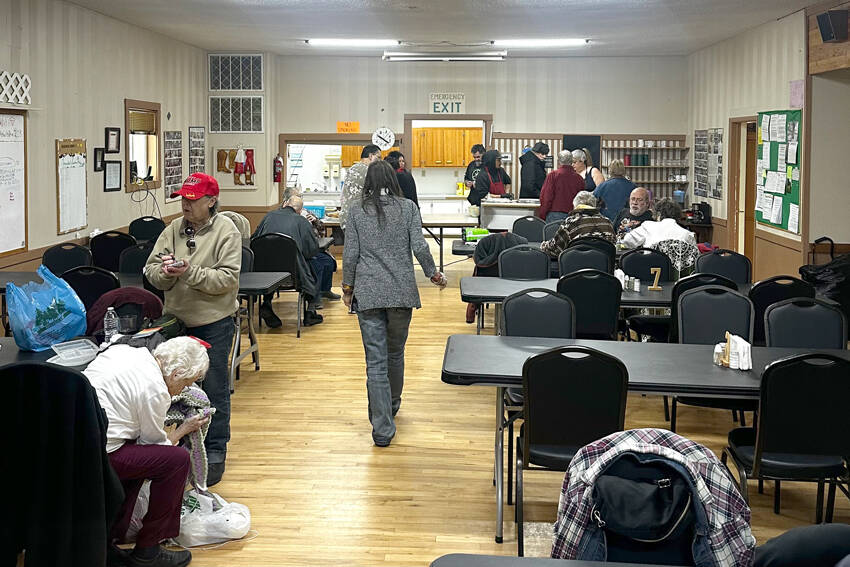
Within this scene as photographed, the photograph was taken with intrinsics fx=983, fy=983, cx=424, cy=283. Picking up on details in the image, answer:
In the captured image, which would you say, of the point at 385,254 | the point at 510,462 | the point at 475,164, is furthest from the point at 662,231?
the point at 475,164

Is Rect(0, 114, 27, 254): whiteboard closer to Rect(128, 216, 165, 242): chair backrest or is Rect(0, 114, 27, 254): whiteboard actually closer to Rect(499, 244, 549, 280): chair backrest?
Rect(128, 216, 165, 242): chair backrest

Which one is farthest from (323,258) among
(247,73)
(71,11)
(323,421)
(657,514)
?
(657,514)

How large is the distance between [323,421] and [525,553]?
91.4 inches

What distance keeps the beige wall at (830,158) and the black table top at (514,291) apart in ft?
12.0

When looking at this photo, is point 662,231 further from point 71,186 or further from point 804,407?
point 71,186

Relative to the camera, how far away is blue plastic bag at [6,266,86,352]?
462cm

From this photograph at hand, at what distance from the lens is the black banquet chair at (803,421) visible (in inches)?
160

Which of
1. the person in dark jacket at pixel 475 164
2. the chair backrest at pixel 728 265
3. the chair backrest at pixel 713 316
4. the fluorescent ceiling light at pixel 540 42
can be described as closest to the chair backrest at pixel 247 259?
the chair backrest at pixel 728 265

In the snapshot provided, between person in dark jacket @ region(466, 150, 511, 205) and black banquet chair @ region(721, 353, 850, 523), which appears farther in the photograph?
person in dark jacket @ region(466, 150, 511, 205)

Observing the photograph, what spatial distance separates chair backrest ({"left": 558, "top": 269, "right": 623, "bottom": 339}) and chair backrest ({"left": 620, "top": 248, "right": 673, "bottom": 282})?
1140 mm

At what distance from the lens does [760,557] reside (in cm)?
254

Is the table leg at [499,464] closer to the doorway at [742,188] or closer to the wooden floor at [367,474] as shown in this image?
the wooden floor at [367,474]

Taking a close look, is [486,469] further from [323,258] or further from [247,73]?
[247,73]

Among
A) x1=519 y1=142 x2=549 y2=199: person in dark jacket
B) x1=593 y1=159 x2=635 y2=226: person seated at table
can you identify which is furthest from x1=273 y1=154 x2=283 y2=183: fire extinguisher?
x1=593 y1=159 x2=635 y2=226: person seated at table
